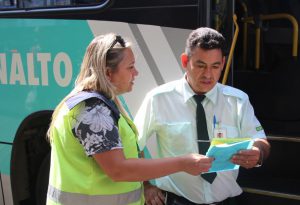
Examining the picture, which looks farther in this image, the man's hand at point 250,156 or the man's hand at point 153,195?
the man's hand at point 153,195

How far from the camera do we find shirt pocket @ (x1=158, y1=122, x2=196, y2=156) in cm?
225

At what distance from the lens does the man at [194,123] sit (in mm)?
2240

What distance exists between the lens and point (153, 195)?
2.38 metres

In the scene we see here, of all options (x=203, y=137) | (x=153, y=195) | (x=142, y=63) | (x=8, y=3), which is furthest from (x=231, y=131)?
(x=8, y=3)

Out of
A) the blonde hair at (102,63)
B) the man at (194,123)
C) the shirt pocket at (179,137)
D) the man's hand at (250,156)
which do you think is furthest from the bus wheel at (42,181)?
the man's hand at (250,156)

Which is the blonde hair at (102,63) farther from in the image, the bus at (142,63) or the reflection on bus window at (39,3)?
the reflection on bus window at (39,3)

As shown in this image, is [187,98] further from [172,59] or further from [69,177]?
[69,177]

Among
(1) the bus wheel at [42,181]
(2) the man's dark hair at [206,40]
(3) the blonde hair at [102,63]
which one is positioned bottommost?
(1) the bus wheel at [42,181]

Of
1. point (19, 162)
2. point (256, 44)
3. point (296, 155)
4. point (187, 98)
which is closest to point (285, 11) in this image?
point (256, 44)

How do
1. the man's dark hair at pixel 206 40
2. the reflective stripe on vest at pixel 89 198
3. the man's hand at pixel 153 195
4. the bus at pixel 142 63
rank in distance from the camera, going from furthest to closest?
the bus at pixel 142 63 < the man's hand at pixel 153 195 < the man's dark hair at pixel 206 40 < the reflective stripe on vest at pixel 89 198

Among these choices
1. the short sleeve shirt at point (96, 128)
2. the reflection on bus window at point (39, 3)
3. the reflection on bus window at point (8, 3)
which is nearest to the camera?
the short sleeve shirt at point (96, 128)

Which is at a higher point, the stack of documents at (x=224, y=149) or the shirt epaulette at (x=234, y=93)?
the shirt epaulette at (x=234, y=93)

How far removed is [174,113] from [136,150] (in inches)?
16.9

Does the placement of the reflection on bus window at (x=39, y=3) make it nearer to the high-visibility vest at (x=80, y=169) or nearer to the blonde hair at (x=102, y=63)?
the blonde hair at (x=102, y=63)
